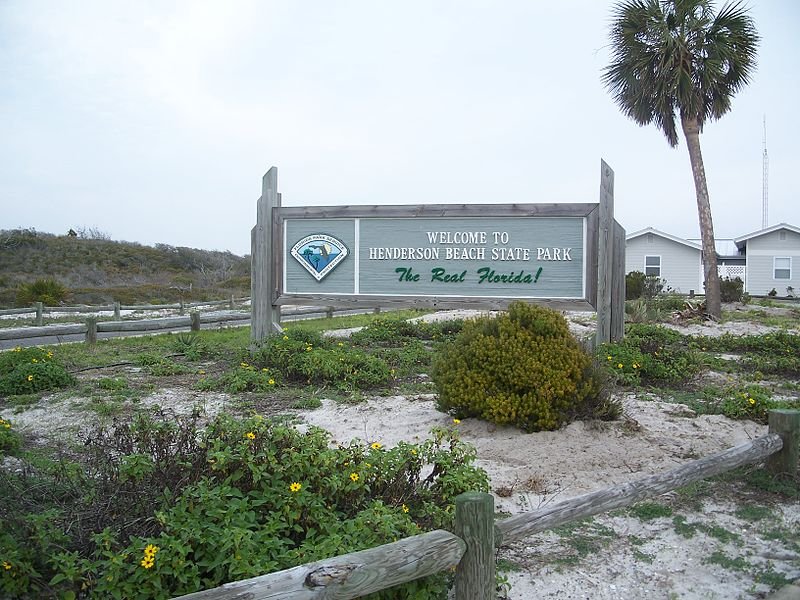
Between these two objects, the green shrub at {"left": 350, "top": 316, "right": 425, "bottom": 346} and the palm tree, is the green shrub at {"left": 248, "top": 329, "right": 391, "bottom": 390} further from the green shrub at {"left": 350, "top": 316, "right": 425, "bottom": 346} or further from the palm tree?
the palm tree

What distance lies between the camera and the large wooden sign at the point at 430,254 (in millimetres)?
11188

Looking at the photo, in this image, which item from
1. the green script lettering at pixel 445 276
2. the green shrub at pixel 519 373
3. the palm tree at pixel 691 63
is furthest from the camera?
the palm tree at pixel 691 63

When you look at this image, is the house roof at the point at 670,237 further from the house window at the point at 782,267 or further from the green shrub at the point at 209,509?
the green shrub at the point at 209,509

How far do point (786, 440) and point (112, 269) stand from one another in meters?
62.6

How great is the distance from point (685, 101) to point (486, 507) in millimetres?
21465

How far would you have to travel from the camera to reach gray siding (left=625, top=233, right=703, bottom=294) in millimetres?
38469

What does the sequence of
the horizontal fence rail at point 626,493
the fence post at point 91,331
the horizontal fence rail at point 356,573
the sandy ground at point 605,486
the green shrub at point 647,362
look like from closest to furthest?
the horizontal fence rail at point 356,573 → the horizontal fence rail at point 626,493 → the sandy ground at point 605,486 → the green shrub at point 647,362 → the fence post at point 91,331

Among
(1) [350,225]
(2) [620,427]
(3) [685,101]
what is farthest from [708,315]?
(2) [620,427]

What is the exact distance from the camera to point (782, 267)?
3781 centimetres

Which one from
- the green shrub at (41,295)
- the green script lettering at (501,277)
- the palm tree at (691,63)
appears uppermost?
the palm tree at (691,63)

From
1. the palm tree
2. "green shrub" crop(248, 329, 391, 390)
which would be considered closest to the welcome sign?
"green shrub" crop(248, 329, 391, 390)

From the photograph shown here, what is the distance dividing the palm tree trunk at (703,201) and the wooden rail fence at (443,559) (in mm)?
19126

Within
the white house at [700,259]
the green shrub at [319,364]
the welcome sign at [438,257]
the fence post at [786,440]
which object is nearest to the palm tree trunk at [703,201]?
the welcome sign at [438,257]

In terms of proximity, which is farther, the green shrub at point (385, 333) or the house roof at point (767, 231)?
the house roof at point (767, 231)
